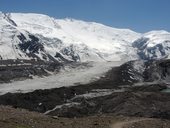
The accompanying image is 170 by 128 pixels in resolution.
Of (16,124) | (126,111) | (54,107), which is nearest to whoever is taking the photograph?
(16,124)

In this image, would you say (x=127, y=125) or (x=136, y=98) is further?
(x=136, y=98)

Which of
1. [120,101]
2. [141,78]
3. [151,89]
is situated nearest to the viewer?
[120,101]

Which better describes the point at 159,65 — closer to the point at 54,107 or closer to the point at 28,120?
the point at 54,107

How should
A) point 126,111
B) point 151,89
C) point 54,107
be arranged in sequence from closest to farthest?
point 126,111, point 54,107, point 151,89

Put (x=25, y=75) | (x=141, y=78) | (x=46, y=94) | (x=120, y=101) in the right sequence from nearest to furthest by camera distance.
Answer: (x=120, y=101), (x=46, y=94), (x=141, y=78), (x=25, y=75)

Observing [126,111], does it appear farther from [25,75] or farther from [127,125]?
[25,75]

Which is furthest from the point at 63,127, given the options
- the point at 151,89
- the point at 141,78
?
the point at 141,78

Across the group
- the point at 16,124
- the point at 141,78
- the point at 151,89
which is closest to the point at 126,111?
the point at 16,124

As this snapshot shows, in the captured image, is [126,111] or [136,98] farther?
[136,98]
